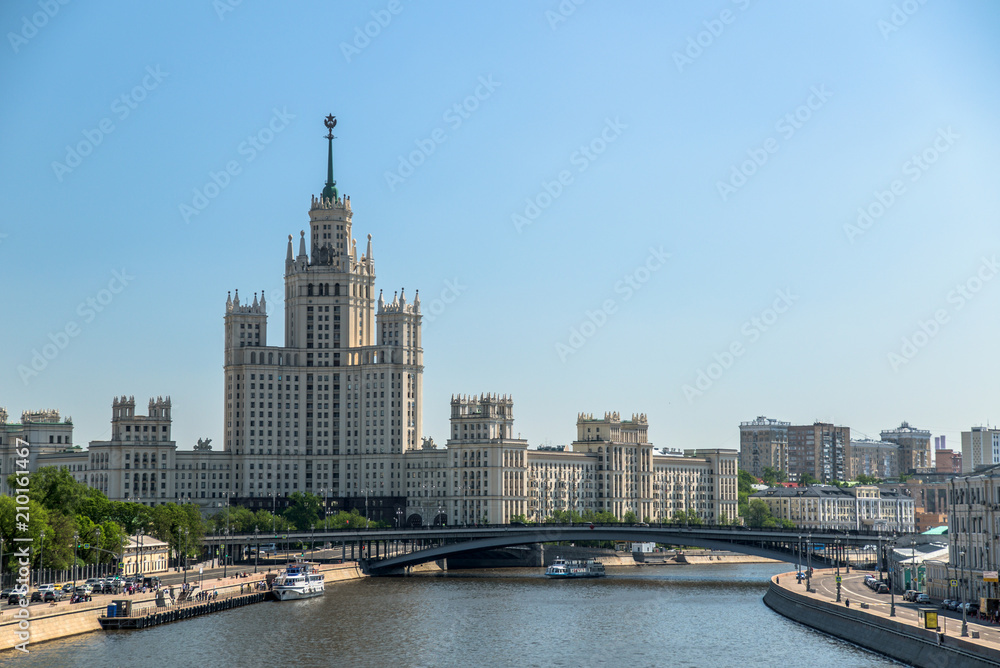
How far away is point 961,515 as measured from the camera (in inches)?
5453

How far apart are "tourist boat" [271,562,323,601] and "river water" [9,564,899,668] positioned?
2512mm

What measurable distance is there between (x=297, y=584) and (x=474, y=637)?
4708 centimetres

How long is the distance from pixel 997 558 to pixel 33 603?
9244 centimetres

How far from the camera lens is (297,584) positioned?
174500 mm

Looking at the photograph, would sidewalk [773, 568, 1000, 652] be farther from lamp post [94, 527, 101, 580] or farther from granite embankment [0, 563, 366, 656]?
lamp post [94, 527, 101, 580]

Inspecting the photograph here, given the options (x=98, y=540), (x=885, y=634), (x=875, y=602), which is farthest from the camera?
(x=98, y=540)

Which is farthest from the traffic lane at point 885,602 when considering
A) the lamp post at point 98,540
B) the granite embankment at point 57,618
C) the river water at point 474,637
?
the lamp post at point 98,540

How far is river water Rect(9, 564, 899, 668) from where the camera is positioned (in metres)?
117

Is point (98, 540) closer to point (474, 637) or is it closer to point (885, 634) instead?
point (474, 637)

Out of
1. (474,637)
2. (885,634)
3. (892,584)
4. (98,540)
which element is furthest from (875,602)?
(98,540)

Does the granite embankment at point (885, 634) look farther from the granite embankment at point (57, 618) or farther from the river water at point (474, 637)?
the granite embankment at point (57, 618)

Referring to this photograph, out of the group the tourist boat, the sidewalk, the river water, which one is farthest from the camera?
the tourist boat

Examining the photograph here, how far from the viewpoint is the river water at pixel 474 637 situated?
383 ft

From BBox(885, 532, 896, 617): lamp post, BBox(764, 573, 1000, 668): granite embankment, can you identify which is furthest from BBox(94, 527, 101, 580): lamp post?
BBox(885, 532, 896, 617): lamp post
